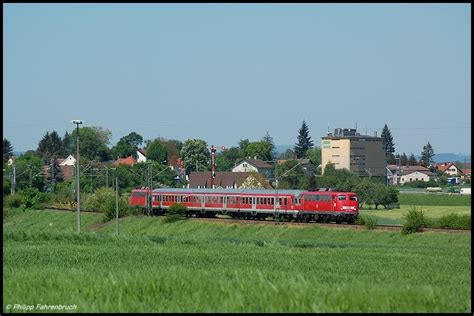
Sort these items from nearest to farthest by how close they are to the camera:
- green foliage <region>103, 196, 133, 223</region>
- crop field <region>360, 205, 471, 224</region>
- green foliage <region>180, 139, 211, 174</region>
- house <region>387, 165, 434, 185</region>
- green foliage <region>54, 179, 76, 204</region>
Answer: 1. crop field <region>360, 205, 471, 224</region>
2. green foliage <region>103, 196, 133, 223</region>
3. green foliage <region>54, 179, 76, 204</region>
4. green foliage <region>180, 139, 211, 174</region>
5. house <region>387, 165, 434, 185</region>

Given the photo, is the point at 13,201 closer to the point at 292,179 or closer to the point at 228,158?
the point at 292,179

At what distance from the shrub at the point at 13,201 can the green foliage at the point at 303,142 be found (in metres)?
95.6

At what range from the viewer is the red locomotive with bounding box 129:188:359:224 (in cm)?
5884

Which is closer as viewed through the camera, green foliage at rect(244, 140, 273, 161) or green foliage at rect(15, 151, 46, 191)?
green foliage at rect(15, 151, 46, 191)

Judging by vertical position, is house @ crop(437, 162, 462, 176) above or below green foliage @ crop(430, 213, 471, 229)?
above

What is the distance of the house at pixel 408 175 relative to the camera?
525 ft

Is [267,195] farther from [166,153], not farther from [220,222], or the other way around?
[166,153]

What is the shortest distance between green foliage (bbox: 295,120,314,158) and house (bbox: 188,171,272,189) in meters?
60.8

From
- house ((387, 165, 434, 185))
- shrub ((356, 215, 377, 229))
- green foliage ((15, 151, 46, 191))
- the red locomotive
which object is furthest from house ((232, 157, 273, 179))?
shrub ((356, 215, 377, 229))

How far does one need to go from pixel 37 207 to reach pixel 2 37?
69593mm

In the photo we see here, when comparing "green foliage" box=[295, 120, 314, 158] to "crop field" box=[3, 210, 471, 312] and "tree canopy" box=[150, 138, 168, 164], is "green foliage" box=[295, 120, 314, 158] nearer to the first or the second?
"tree canopy" box=[150, 138, 168, 164]

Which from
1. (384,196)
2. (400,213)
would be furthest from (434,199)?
(400,213)

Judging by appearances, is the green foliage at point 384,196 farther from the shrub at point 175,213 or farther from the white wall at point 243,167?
the white wall at point 243,167

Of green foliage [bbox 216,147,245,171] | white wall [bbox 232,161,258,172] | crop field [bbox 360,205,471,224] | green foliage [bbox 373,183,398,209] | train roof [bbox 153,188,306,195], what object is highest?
green foliage [bbox 216,147,245,171]
